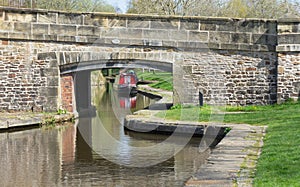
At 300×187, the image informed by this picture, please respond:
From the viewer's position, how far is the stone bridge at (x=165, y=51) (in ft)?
59.9

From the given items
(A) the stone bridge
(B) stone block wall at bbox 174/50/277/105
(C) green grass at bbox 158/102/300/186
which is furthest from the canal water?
(B) stone block wall at bbox 174/50/277/105

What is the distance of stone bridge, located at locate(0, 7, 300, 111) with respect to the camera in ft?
59.9

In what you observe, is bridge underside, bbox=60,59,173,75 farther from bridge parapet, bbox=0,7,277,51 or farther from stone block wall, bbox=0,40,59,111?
bridge parapet, bbox=0,7,277,51

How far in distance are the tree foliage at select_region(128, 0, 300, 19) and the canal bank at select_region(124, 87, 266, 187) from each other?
61.5 ft

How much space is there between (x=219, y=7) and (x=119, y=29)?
82.9 ft

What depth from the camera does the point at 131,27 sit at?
60.6 feet

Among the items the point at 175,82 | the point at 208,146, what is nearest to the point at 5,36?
the point at 175,82

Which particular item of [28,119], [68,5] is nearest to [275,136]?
[28,119]

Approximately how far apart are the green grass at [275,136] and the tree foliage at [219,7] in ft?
55.5

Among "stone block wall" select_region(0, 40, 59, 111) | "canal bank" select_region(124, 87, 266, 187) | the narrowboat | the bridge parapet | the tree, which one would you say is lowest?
the narrowboat

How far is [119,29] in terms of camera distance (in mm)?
18484

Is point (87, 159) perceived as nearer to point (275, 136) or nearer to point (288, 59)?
point (275, 136)

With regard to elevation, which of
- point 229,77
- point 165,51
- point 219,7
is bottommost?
point 229,77

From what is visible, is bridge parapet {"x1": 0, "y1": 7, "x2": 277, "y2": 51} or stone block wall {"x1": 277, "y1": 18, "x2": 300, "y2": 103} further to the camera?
bridge parapet {"x1": 0, "y1": 7, "x2": 277, "y2": 51}
